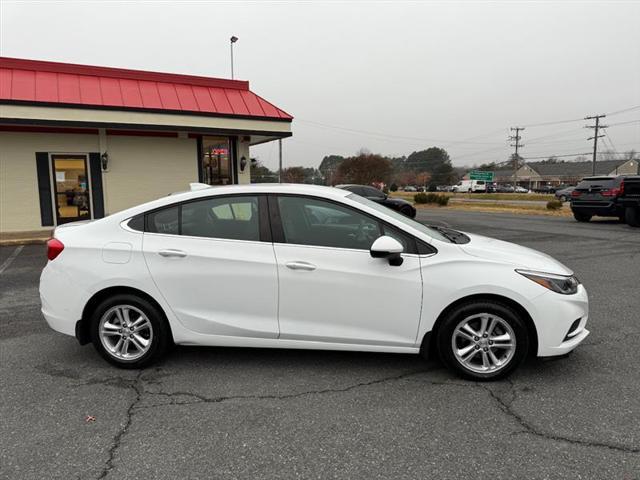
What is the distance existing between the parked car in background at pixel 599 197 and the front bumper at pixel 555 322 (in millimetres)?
14648

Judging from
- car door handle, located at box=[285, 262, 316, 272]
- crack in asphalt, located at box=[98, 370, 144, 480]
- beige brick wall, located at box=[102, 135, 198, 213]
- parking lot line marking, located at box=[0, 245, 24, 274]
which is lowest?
crack in asphalt, located at box=[98, 370, 144, 480]

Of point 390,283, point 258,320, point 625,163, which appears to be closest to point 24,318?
point 258,320

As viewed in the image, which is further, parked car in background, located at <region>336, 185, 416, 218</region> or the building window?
parked car in background, located at <region>336, 185, 416, 218</region>

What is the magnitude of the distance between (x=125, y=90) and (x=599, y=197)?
52.9ft

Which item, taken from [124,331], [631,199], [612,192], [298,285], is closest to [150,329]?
[124,331]

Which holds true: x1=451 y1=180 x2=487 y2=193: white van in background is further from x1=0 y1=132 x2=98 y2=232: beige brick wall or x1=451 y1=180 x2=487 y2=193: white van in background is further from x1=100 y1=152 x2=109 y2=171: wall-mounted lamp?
x1=0 y1=132 x2=98 y2=232: beige brick wall

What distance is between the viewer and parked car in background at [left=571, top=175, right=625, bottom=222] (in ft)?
52.6

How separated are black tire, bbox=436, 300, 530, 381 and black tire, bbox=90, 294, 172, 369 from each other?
2.25 metres

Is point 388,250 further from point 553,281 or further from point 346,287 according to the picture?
point 553,281

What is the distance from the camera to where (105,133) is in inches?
513

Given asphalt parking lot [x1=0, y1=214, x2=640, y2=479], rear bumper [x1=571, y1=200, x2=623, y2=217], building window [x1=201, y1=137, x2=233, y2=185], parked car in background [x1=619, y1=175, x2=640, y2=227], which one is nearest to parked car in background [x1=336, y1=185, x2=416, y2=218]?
building window [x1=201, y1=137, x2=233, y2=185]

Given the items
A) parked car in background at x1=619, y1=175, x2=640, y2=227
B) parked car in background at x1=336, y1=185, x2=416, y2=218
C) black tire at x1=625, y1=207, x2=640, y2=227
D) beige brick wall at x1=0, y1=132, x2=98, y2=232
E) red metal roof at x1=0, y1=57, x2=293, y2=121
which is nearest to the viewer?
red metal roof at x1=0, y1=57, x2=293, y2=121

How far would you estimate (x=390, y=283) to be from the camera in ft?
11.6

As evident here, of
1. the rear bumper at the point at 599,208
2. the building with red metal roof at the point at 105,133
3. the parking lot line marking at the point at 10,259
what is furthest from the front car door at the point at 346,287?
the rear bumper at the point at 599,208
